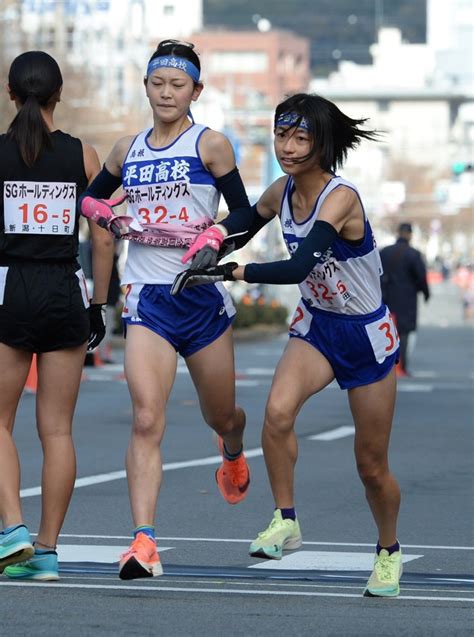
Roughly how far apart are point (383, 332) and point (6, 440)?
1588mm

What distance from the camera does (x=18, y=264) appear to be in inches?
297

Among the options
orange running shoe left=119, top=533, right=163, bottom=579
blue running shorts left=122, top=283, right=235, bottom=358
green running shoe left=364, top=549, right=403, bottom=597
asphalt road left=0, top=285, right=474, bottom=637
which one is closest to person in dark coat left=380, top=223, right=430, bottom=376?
asphalt road left=0, top=285, right=474, bottom=637

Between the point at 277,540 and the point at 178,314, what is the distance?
1.03 meters

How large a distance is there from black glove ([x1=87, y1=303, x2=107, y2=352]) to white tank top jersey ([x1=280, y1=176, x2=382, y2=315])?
89 centimetres

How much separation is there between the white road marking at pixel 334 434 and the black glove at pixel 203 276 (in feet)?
26.4

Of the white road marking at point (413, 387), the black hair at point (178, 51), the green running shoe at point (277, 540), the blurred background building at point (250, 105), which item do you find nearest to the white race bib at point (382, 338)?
the green running shoe at point (277, 540)

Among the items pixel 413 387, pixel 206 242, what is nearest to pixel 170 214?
pixel 206 242

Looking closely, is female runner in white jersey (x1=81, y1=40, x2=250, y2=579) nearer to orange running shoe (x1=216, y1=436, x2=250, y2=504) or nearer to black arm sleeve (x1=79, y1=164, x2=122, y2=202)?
black arm sleeve (x1=79, y1=164, x2=122, y2=202)

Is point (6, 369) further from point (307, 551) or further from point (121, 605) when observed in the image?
point (307, 551)

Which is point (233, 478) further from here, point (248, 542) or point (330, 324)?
point (330, 324)

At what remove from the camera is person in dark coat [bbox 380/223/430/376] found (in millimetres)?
23734

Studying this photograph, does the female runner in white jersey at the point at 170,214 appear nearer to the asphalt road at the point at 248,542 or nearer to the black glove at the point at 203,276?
the black glove at the point at 203,276

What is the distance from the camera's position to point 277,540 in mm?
7469

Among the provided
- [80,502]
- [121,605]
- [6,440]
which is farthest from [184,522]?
[121,605]
